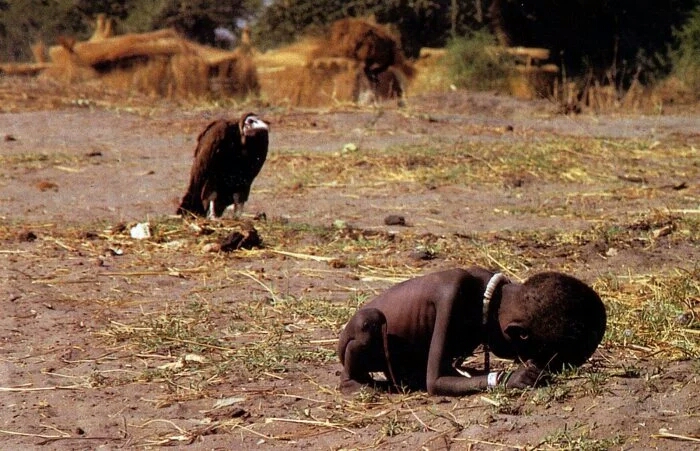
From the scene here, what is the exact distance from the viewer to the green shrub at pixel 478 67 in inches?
866

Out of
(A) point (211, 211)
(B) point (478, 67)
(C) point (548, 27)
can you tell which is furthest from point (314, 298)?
(C) point (548, 27)

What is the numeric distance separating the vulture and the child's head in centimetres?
496

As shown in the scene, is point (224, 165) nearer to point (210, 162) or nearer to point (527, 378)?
point (210, 162)

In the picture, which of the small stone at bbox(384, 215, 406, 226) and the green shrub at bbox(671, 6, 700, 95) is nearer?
the small stone at bbox(384, 215, 406, 226)

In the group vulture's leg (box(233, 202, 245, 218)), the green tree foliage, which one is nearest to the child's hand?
vulture's leg (box(233, 202, 245, 218))

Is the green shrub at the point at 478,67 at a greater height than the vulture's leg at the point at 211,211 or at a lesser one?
lesser

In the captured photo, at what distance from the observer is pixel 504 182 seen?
11188 mm

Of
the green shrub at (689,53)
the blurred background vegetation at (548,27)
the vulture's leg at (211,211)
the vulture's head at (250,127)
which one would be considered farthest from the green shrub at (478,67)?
the vulture's leg at (211,211)

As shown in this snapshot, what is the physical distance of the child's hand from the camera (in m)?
4.28

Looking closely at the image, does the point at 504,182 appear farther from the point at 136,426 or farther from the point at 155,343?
the point at 136,426

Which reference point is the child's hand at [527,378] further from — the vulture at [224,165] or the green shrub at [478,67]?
the green shrub at [478,67]

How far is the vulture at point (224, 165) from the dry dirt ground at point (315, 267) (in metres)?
0.32

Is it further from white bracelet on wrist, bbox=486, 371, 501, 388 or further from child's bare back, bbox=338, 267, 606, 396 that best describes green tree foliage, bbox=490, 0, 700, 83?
white bracelet on wrist, bbox=486, 371, 501, 388

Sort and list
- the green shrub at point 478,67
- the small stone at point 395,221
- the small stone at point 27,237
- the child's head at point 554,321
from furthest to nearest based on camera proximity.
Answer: the green shrub at point 478,67
the small stone at point 395,221
the small stone at point 27,237
the child's head at point 554,321
